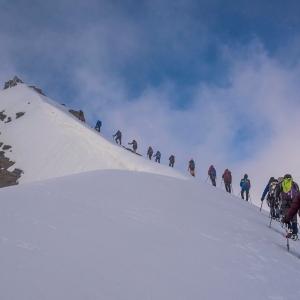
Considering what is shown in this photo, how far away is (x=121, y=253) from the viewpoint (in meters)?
4.07

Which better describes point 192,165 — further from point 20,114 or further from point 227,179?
point 20,114

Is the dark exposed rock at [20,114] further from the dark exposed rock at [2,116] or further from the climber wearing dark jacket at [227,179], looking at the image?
the climber wearing dark jacket at [227,179]

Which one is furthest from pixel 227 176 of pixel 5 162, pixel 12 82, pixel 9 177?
pixel 12 82

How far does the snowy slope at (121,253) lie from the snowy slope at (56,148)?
10943 mm

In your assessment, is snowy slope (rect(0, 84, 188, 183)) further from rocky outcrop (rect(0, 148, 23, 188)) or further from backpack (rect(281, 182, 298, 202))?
backpack (rect(281, 182, 298, 202))

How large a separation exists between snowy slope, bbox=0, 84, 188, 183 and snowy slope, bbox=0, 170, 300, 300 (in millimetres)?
10943

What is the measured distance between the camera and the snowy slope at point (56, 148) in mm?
22306

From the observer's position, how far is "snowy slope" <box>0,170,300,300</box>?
9.52 feet

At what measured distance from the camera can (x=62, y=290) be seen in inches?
104

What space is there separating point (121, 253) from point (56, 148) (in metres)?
23.4

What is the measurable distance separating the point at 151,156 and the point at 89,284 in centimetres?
2914

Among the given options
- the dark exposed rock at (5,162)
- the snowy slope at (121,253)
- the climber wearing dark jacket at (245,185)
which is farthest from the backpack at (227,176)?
the dark exposed rock at (5,162)

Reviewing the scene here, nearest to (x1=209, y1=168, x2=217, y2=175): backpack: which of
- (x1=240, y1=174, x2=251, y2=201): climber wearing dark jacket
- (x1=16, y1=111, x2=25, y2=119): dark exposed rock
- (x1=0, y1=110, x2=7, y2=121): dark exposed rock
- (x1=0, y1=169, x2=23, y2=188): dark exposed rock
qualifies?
(x1=240, y1=174, x2=251, y2=201): climber wearing dark jacket

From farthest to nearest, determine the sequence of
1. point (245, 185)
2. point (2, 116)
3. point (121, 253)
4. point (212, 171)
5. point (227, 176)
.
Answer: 1. point (2, 116)
2. point (212, 171)
3. point (227, 176)
4. point (245, 185)
5. point (121, 253)
